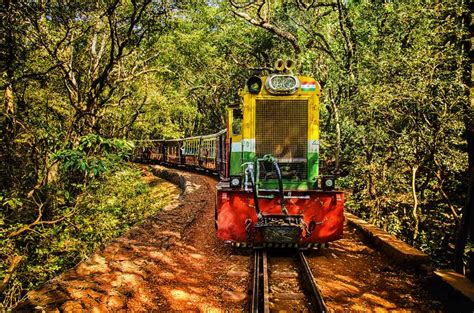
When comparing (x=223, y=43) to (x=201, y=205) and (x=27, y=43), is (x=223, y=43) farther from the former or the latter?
(x=27, y=43)

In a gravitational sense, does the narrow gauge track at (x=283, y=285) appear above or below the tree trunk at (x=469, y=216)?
below

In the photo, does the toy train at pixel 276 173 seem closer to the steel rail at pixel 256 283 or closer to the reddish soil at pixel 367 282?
the steel rail at pixel 256 283

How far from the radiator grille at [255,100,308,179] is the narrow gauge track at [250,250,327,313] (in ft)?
5.66

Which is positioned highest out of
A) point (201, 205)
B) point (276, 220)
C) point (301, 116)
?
point (301, 116)

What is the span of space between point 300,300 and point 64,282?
3190mm

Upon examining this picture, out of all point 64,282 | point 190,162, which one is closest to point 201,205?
point 64,282

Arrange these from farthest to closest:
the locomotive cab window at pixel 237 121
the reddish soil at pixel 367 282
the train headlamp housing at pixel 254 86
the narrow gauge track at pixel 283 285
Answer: the locomotive cab window at pixel 237 121 < the train headlamp housing at pixel 254 86 < the reddish soil at pixel 367 282 < the narrow gauge track at pixel 283 285

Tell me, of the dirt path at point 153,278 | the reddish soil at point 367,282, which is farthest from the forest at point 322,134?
the dirt path at point 153,278

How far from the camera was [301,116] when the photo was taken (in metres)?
6.87

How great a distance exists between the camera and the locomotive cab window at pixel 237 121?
7.19 metres

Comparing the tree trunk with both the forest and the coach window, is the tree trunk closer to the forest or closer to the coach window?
the forest

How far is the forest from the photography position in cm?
683

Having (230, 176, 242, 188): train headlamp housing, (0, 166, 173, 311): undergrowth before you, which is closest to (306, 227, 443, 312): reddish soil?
(230, 176, 242, 188): train headlamp housing

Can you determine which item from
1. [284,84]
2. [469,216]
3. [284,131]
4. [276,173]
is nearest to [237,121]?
[284,131]
